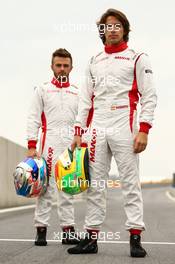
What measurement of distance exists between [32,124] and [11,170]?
30.0 feet

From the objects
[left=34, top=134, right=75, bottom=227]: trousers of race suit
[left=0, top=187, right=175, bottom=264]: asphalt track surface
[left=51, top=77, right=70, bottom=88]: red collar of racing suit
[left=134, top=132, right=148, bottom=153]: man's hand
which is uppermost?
[left=51, top=77, right=70, bottom=88]: red collar of racing suit

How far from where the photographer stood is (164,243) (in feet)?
22.3

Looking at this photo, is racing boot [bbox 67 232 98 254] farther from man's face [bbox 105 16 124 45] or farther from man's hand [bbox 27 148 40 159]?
man's face [bbox 105 16 124 45]

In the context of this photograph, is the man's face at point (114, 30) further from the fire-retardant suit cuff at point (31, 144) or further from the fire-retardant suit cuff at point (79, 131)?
the fire-retardant suit cuff at point (31, 144)

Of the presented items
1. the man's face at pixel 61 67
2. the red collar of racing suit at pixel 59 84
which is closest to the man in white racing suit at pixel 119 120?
the man's face at pixel 61 67

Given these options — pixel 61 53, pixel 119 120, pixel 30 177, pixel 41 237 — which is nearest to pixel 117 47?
pixel 119 120

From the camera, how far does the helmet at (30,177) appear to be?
6090 millimetres

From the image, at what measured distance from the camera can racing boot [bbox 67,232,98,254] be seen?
5609 mm

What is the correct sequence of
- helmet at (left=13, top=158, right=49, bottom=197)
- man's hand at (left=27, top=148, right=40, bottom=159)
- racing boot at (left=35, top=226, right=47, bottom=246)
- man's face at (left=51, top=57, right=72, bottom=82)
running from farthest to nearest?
man's face at (left=51, top=57, right=72, bottom=82), man's hand at (left=27, top=148, right=40, bottom=159), racing boot at (left=35, top=226, right=47, bottom=246), helmet at (left=13, top=158, right=49, bottom=197)

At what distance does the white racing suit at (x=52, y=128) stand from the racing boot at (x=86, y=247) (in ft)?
3.35

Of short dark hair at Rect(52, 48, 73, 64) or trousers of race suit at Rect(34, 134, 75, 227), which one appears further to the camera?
short dark hair at Rect(52, 48, 73, 64)

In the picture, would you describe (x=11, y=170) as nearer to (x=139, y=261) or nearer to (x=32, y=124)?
(x=32, y=124)

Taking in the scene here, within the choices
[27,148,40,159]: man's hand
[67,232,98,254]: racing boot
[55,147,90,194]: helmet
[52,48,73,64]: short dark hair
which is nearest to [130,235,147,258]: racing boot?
[67,232,98,254]: racing boot

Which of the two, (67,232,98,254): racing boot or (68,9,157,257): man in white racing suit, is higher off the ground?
(68,9,157,257): man in white racing suit
